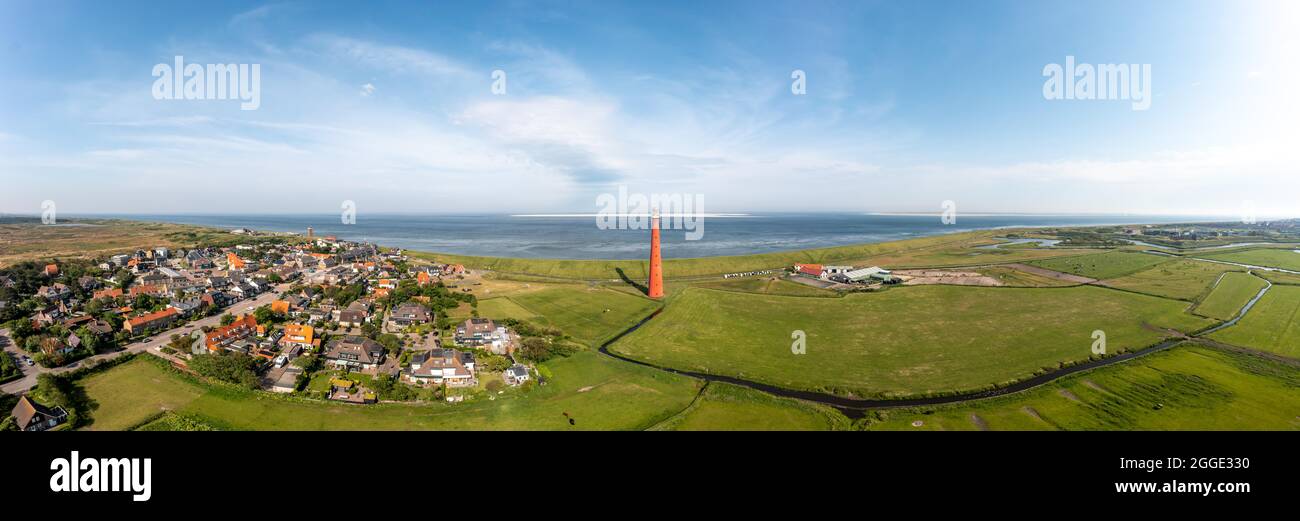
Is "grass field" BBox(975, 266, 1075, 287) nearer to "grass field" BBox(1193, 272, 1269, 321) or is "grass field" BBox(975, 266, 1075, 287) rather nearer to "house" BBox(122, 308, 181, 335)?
"grass field" BBox(1193, 272, 1269, 321)

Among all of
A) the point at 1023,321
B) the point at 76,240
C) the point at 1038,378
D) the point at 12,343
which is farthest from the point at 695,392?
the point at 76,240

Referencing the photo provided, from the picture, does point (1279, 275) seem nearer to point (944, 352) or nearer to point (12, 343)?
point (944, 352)

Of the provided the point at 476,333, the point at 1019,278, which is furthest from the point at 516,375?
the point at 1019,278

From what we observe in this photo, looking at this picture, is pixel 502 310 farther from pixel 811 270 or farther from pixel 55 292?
pixel 55 292

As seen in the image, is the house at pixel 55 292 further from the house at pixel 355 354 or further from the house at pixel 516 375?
the house at pixel 516 375

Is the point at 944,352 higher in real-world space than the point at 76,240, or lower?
lower

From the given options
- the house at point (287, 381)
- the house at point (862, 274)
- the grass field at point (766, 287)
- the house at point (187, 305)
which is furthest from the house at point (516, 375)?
the house at point (862, 274)
